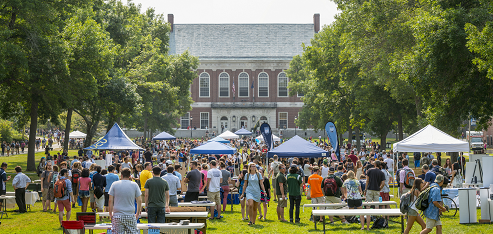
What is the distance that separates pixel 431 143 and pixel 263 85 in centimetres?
6189

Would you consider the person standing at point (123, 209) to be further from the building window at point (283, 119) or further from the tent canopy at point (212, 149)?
the building window at point (283, 119)

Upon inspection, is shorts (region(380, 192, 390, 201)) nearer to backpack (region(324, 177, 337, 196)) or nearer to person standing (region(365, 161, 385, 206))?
person standing (region(365, 161, 385, 206))

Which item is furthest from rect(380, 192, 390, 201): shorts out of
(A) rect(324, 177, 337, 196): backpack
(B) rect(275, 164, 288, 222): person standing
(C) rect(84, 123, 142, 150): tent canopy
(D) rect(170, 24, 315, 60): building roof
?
(D) rect(170, 24, 315, 60): building roof

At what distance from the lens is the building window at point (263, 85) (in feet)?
250

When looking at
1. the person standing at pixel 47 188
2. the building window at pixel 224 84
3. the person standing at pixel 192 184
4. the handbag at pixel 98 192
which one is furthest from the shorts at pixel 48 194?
the building window at pixel 224 84

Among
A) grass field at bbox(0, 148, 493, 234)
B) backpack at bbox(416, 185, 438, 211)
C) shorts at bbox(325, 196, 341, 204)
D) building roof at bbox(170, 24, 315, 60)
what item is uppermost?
building roof at bbox(170, 24, 315, 60)

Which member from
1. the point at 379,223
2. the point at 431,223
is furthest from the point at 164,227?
the point at 379,223

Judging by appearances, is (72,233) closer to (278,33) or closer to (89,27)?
(89,27)

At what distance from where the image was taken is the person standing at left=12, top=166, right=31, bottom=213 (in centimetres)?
1332

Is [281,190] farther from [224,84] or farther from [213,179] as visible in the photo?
[224,84]

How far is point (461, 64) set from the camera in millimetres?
18094

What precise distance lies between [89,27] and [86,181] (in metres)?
14.7

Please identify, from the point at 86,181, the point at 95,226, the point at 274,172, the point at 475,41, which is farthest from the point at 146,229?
the point at 475,41

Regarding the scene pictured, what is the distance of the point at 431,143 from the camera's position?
48.1 ft
